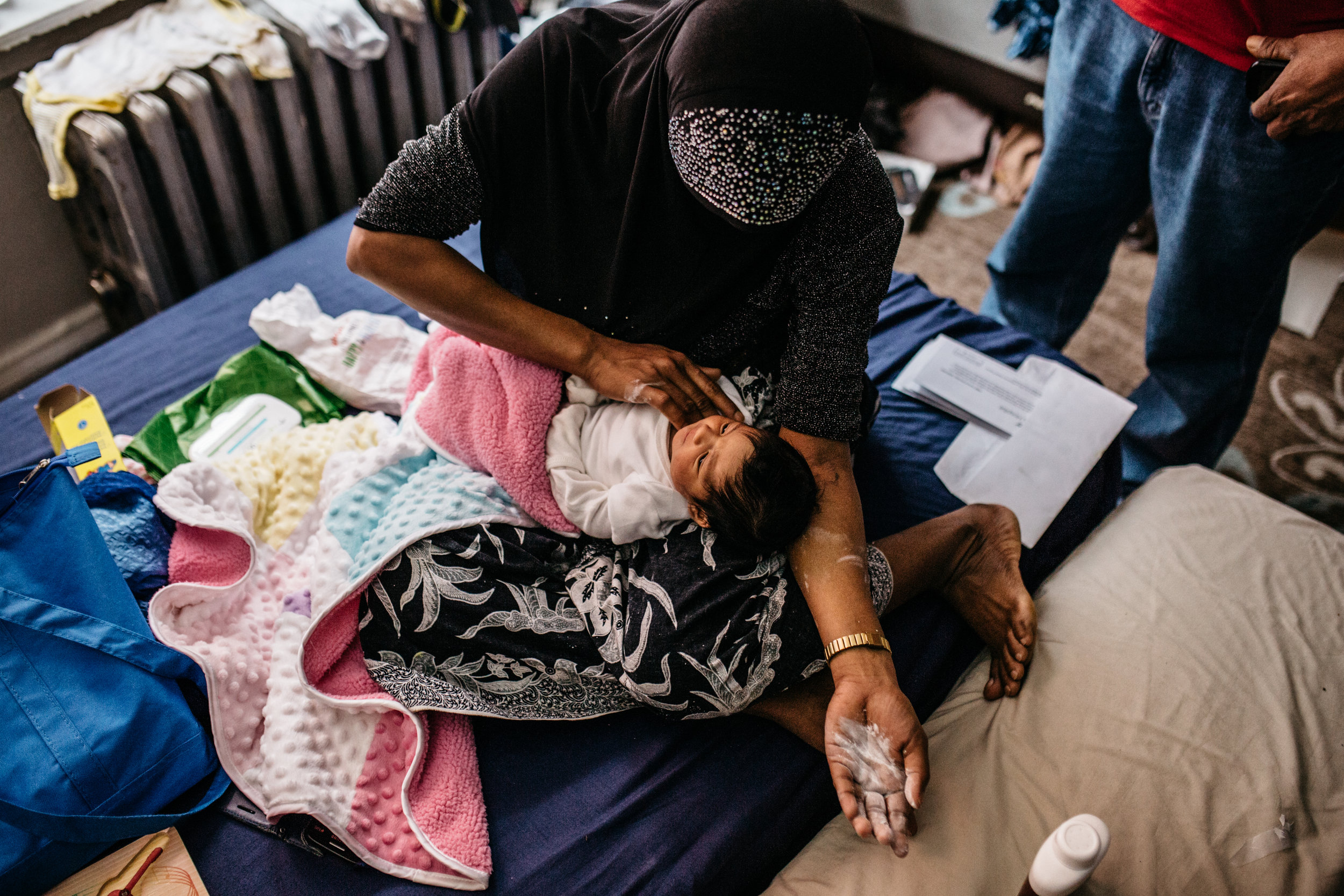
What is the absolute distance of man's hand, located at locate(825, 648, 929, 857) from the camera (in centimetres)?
103

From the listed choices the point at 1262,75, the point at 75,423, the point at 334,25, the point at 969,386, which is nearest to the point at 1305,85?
the point at 1262,75

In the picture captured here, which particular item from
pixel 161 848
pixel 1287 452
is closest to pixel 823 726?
pixel 161 848

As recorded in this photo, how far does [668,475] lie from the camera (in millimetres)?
1236

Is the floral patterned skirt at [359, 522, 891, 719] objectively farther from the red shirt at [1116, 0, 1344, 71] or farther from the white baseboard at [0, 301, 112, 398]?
the white baseboard at [0, 301, 112, 398]

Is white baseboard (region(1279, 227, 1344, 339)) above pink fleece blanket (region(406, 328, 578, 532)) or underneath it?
underneath

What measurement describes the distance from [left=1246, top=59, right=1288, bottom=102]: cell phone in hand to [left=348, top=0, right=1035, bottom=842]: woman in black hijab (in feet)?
2.20

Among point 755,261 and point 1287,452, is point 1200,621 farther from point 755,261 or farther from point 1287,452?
point 1287,452

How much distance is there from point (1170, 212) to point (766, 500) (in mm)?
1064

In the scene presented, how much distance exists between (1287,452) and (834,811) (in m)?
1.70

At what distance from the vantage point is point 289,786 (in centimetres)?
104

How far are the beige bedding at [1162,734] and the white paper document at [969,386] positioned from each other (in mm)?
320

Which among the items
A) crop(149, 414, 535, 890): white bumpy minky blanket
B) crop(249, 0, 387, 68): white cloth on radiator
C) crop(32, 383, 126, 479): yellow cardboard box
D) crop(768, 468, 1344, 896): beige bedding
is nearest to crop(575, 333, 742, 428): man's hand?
crop(149, 414, 535, 890): white bumpy minky blanket

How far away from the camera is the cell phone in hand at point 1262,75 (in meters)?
1.30

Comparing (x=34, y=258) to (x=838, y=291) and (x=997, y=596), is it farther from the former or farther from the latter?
(x=997, y=596)
